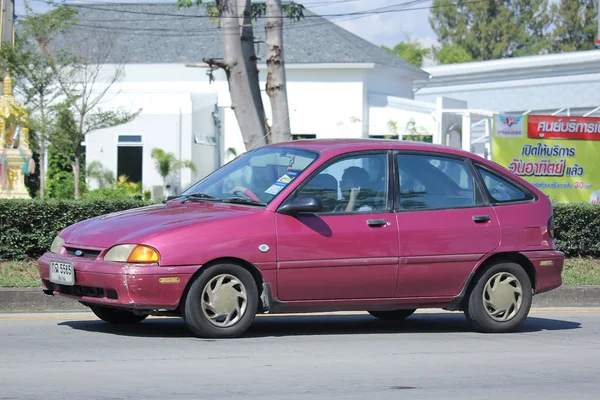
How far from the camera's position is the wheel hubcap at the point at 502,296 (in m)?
9.01

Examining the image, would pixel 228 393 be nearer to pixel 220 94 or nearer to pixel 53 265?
pixel 53 265

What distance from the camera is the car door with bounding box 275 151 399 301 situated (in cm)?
819

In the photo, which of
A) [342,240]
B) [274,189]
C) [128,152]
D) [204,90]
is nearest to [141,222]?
[274,189]

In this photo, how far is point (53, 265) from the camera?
323 inches

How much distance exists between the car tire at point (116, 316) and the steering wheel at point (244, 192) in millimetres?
1313

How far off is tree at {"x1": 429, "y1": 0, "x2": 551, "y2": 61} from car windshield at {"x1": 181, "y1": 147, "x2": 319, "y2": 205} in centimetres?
7307

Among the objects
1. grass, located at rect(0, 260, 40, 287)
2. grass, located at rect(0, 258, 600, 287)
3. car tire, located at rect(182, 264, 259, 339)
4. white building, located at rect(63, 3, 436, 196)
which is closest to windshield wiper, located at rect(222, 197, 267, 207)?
car tire, located at rect(182, 264, 259, 339)

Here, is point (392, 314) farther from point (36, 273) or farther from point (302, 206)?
point (36, 273)

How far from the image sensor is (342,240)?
8352 mm

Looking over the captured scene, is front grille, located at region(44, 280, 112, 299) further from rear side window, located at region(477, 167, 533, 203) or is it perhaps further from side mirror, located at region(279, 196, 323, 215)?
A: rear side window, located at region(477, 167, 533, 203)

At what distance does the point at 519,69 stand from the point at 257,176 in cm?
3898

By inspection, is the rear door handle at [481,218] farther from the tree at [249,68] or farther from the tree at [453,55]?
the tree at [453,55]

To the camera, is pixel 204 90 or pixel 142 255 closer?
pixel 142 255

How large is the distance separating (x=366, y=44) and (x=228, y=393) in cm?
4009
